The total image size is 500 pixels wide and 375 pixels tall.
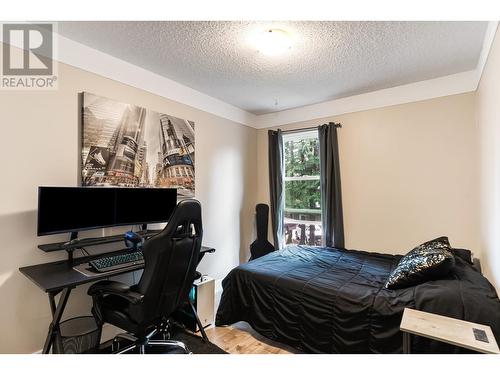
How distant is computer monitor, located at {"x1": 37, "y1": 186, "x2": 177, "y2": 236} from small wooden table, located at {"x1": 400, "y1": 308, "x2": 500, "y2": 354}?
2.05 m

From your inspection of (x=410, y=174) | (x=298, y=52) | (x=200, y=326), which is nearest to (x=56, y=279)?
(x=200, y=326)

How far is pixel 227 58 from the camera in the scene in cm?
234

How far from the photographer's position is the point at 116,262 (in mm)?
1875

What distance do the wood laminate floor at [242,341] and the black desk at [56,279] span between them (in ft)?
3.30

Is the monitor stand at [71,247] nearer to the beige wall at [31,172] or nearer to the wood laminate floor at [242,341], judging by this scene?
the beige wall at [31,172]

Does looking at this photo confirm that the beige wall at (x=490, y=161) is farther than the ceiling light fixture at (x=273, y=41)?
No

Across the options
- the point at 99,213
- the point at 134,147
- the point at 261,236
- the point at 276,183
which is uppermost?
the point at 134,147

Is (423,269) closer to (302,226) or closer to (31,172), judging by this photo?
(302,226)

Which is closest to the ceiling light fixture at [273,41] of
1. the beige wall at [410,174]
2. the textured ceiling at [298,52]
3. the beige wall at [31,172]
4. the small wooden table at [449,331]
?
the textured ceiling at [298,52]

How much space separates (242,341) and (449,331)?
1533mm

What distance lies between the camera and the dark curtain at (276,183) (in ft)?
12.6

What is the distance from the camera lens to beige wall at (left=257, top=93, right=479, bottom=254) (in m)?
2.64

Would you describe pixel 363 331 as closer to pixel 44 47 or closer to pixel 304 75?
pixel 304 75
